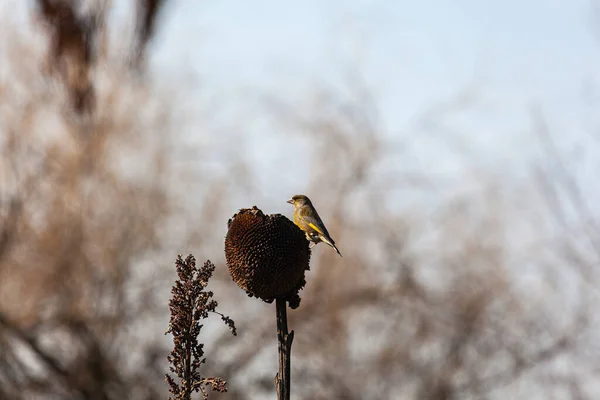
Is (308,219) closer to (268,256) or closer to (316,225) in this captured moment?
(316,225)

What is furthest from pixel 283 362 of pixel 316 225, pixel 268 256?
pixel 316 225

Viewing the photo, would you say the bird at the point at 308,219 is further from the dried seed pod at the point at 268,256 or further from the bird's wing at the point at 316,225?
the dried seed pod at the point at 268,256

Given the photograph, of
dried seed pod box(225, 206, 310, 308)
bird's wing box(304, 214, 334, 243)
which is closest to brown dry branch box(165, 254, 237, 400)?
dried seed pod box(225, 206, 310, 308)

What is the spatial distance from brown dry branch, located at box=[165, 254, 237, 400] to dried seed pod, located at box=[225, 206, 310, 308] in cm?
14

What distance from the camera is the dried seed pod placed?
2242 millimetres

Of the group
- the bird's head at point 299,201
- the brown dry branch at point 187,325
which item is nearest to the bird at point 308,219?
the bird's head at point 299,201

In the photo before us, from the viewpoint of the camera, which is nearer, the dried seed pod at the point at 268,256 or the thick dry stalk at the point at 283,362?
the thick dry stalk at the point at 283,362

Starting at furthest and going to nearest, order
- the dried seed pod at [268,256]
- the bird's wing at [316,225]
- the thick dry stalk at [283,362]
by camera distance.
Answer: the bird's wing at [316,225], the dried seed pod at [268,256], the thick dry stalk at [283,362]

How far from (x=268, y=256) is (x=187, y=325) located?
0.35 meters

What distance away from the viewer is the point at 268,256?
7.39 feet

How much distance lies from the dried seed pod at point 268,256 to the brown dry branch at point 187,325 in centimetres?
14

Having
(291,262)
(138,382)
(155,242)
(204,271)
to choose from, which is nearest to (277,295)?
(291,262)

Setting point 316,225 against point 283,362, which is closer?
point 283,362

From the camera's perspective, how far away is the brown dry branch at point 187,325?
2.34 m
